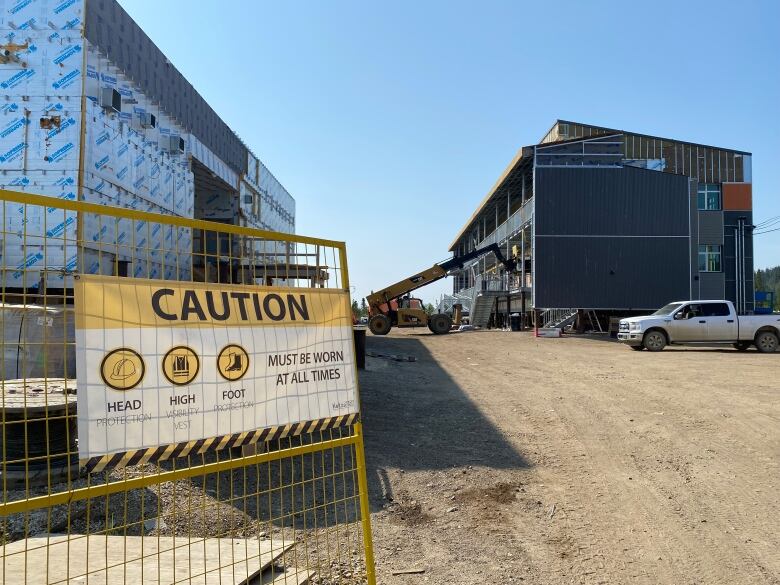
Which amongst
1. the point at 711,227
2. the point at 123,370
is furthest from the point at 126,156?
the point at 711,227

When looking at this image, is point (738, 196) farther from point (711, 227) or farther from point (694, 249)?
point (694, 249)

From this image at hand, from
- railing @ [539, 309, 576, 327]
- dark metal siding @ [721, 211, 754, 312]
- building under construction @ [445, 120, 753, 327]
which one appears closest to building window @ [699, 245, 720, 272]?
building under construction @ [445, 120, 753, 327]

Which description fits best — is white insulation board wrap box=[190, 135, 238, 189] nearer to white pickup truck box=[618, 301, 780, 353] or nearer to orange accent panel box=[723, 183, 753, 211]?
white pickup truck box=[618, 301, 780, 353]

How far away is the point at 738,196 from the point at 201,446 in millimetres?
44551

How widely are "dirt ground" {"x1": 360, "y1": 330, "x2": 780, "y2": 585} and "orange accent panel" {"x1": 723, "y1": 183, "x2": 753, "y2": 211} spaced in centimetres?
3168

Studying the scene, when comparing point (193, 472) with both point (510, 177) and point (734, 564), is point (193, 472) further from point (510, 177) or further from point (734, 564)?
point (510, 177)

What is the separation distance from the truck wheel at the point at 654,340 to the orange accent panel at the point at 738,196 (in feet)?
76.9

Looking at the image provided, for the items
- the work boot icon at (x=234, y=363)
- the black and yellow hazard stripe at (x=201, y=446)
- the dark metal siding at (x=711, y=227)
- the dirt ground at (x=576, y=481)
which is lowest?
the dirt ground at (x=576, y=481)

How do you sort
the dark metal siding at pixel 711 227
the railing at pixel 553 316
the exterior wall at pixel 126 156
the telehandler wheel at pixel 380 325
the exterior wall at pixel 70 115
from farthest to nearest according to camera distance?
the dark metal siding at pixel 711 227
the railing at pixel 553 316
the telehandler wheel at pixel 380 325
the exterior wall at pixel 126 156
the exterior wall at pixel 70 115

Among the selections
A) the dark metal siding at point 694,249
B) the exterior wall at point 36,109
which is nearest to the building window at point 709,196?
the dark metal siding at point 694,249

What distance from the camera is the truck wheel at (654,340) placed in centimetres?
2109

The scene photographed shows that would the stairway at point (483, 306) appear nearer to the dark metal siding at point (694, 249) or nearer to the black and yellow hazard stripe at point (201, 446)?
the dark metal siding at point (694, 249)

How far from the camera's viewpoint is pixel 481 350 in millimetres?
21797

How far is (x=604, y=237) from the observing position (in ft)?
102
